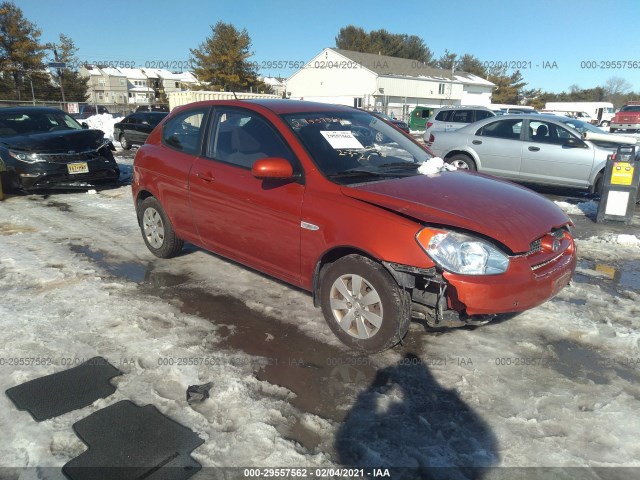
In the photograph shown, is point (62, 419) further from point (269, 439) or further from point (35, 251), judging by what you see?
point (35, 251)

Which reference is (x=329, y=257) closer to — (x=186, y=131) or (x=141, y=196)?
(x=186, y=131)

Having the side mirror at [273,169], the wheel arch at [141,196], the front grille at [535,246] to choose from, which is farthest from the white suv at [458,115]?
the side mirror at [273,169]

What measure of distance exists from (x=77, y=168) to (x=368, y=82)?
42643 mm

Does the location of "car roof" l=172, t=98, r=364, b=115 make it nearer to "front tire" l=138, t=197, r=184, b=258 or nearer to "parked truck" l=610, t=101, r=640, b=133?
"front tire" l=138, t=197, r=184, b=258

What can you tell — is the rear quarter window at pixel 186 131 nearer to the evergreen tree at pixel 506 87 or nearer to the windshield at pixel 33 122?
the windshield at pixel 33 122

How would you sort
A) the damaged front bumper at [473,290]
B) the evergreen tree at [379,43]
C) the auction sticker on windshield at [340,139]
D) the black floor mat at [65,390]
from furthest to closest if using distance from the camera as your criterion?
1. the evergreen tree at [379,43]
2. the auction sticker on windshield at [340,139]
3. the damaged front bumper at [473,290]
4. the black floor mat at [65,390]

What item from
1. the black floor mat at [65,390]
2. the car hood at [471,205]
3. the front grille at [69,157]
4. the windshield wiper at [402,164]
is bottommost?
the black floor mat at [65,390]

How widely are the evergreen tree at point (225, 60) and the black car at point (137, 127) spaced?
29.5 m

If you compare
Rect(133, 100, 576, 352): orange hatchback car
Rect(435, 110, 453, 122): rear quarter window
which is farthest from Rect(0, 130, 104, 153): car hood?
Rect(435, 110, 453, 122): rear quarter window

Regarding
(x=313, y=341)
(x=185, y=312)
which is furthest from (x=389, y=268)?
(x=185, y=312)

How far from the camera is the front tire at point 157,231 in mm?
5043

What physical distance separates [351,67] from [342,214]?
4848 cm

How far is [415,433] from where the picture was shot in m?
2.54

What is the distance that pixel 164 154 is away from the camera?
4.87 m
